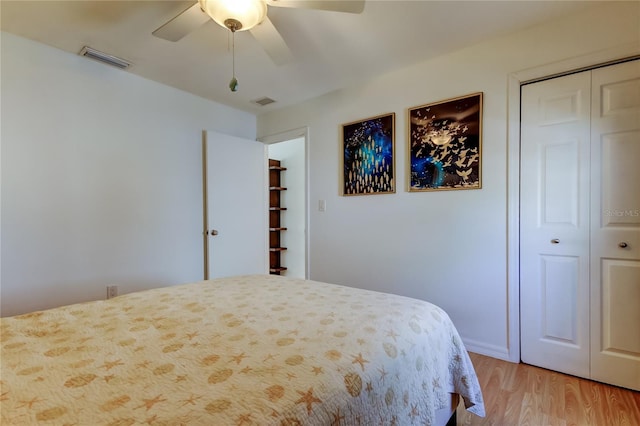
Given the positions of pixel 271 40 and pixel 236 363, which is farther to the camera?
pixel 271 40

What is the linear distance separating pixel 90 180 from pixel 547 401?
11.2 ft

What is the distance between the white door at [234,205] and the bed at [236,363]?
5.64 ft

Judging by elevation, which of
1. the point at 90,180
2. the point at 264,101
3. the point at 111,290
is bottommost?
the point at 111,290

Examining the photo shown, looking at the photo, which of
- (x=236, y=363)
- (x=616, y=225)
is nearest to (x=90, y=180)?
(x=236, y=363)

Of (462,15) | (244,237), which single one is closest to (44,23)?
(244,237)

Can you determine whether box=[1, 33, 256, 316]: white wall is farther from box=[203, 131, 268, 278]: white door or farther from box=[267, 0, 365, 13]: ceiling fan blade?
box=[267, 0, 365, 13]: ceiling fan blade

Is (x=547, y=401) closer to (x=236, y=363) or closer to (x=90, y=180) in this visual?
(x=236, y=363)

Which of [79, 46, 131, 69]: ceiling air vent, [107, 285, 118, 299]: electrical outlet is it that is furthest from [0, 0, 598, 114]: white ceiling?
[107, 285, 118, 299]: electrical outlet

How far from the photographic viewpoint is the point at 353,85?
2.86 metres

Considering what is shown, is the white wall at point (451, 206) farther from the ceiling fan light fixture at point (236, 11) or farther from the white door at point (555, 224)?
the ceiling fan light fixture at point (236, 11)

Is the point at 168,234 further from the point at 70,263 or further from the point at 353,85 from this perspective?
the point at 353,85

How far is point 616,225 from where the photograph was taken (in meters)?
1.77

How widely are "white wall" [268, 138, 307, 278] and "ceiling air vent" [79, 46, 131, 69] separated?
2.37 metres

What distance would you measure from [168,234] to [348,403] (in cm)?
262
